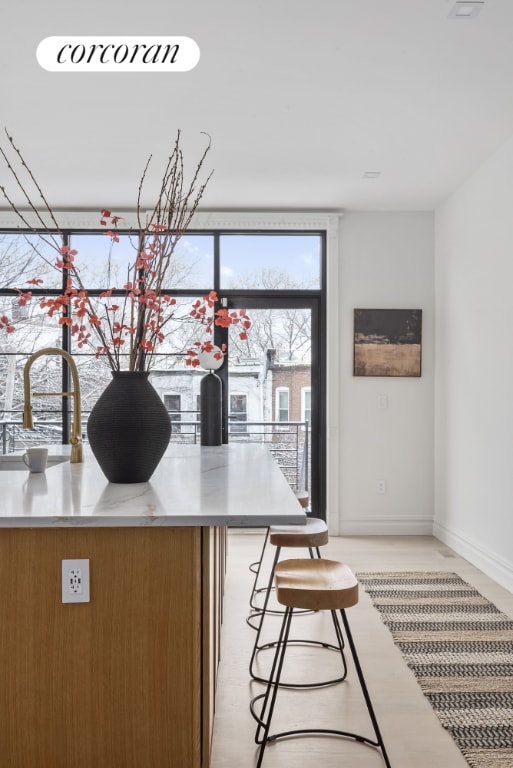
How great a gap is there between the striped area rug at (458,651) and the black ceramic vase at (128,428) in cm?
137

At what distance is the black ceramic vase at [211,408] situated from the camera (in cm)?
323

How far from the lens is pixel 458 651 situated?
2.98 m

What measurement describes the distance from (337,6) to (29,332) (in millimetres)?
3693

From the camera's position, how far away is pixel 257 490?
190cm

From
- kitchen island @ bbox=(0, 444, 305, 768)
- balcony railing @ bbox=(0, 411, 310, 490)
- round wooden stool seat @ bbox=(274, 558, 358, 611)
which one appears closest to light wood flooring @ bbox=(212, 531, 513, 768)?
round wooden stool seat @ bbox=(274, 558, 358, 611)

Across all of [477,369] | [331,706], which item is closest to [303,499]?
[331,706]

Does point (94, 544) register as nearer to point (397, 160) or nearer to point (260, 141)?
point (260, 141)

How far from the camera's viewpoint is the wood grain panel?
1.54 meters

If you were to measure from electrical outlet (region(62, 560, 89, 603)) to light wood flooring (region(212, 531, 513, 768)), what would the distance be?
895 mm

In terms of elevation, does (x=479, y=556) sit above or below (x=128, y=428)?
below

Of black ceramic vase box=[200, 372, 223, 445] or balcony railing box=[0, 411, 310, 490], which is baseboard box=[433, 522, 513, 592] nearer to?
balcony railing box=[0, 411, 310, 490]

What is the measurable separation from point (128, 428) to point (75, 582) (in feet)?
1.59

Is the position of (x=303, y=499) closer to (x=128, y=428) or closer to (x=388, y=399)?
(x=128, y=428)

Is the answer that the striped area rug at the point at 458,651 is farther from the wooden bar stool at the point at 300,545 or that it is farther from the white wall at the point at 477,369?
the white wall at the point at 477,369
